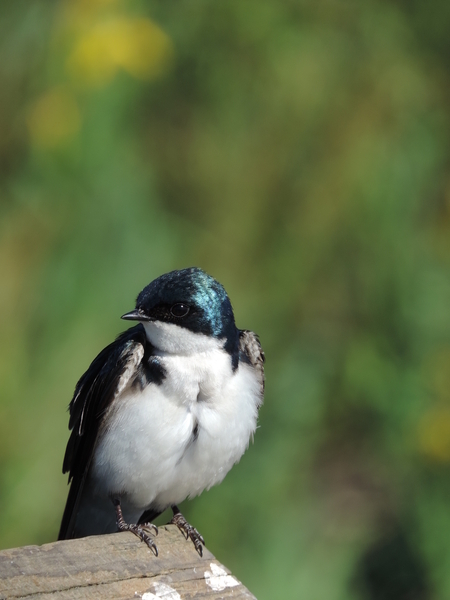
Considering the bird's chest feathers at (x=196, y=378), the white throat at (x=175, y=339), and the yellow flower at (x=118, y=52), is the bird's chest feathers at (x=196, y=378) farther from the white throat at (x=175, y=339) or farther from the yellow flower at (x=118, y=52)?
the yellow flower at (x=118, y=52)

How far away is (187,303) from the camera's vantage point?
2045 mm

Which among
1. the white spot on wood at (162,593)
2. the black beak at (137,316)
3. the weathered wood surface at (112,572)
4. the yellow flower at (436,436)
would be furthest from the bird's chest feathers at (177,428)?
the yellow flower at (436,436)

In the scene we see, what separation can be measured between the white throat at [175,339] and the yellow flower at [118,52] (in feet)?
3.77

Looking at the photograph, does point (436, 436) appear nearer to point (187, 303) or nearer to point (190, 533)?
point (187, 303)

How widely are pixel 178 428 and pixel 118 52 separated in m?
1.47

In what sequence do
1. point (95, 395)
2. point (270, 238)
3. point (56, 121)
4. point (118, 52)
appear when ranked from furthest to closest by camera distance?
point (270, 238) → point (118, 52) → point (56, 121) → point (95, 395)

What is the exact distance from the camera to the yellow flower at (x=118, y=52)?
9.61 ft

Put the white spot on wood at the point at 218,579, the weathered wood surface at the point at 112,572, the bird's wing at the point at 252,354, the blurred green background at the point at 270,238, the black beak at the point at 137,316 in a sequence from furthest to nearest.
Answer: the blurred green background at the point at 270,238 < the bird's wing at the point at 252,354 < the black beak at the point at 137,316 < the white spot on wood at the point at 218,579 < the weathered wood surface at the point at 112,572

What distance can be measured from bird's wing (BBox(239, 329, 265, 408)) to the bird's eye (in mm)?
274

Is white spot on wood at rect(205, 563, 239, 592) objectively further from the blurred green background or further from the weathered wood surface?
the blurred green background

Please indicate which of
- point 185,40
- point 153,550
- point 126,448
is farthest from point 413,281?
point 153,550

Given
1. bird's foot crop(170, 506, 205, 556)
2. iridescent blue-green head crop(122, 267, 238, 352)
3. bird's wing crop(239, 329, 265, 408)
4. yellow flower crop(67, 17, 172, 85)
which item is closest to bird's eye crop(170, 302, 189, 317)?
iridescent blue-green head crop(122, 267, 238, 352)

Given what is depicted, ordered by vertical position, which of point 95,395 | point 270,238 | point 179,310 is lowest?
point 95,395

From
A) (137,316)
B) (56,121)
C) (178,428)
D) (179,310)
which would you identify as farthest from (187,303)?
(56,121)
